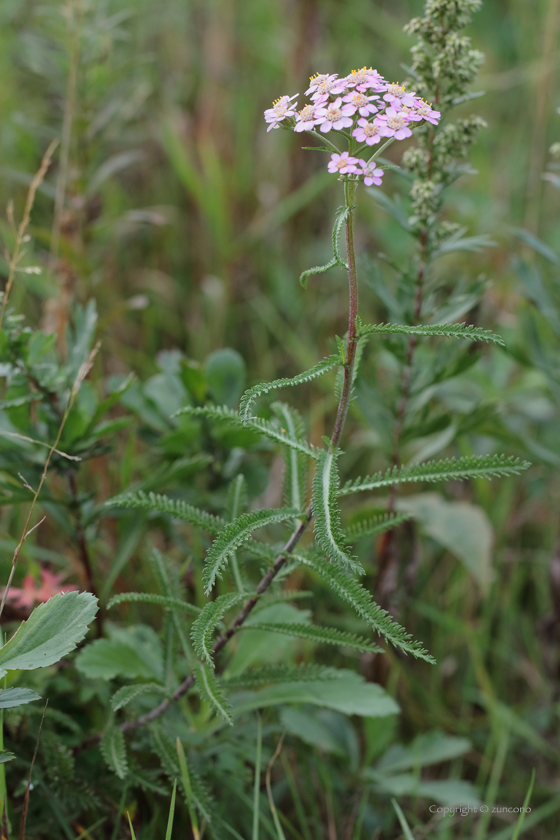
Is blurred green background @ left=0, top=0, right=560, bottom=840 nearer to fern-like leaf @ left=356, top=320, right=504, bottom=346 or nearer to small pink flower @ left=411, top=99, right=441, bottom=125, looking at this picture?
small pink flower @ left=411, top=99, right=441, bottom=125

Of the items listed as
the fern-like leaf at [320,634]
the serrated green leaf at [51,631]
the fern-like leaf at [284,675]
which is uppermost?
the serrated green leaf at [51,631]

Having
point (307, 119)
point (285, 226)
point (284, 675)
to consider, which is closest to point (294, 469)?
point (284, 675)

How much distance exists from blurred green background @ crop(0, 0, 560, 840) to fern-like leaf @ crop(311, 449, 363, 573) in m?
0.90

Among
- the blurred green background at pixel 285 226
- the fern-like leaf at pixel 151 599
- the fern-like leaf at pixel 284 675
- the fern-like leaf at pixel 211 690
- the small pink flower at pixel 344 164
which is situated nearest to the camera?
the small pink flower at pixel 344 164

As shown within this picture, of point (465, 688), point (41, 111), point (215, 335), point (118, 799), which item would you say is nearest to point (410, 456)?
point (465, 688)

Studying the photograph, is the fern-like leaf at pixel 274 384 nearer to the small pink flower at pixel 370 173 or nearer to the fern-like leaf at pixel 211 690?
the small pink flower at pixel 370 173

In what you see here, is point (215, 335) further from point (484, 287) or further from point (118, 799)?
point (118, 799)

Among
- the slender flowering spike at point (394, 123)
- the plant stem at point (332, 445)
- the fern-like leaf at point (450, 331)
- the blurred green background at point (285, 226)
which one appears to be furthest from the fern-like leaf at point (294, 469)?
the blurred green background at point (285, 226)

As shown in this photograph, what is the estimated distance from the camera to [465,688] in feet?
6.64

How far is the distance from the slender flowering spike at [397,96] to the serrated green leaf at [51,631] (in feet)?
3.02

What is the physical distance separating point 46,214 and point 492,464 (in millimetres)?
2490

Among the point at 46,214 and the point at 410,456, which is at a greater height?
the point at 46,214

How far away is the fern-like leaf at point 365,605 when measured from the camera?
1008 mm

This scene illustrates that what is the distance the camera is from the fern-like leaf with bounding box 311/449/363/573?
101cm
